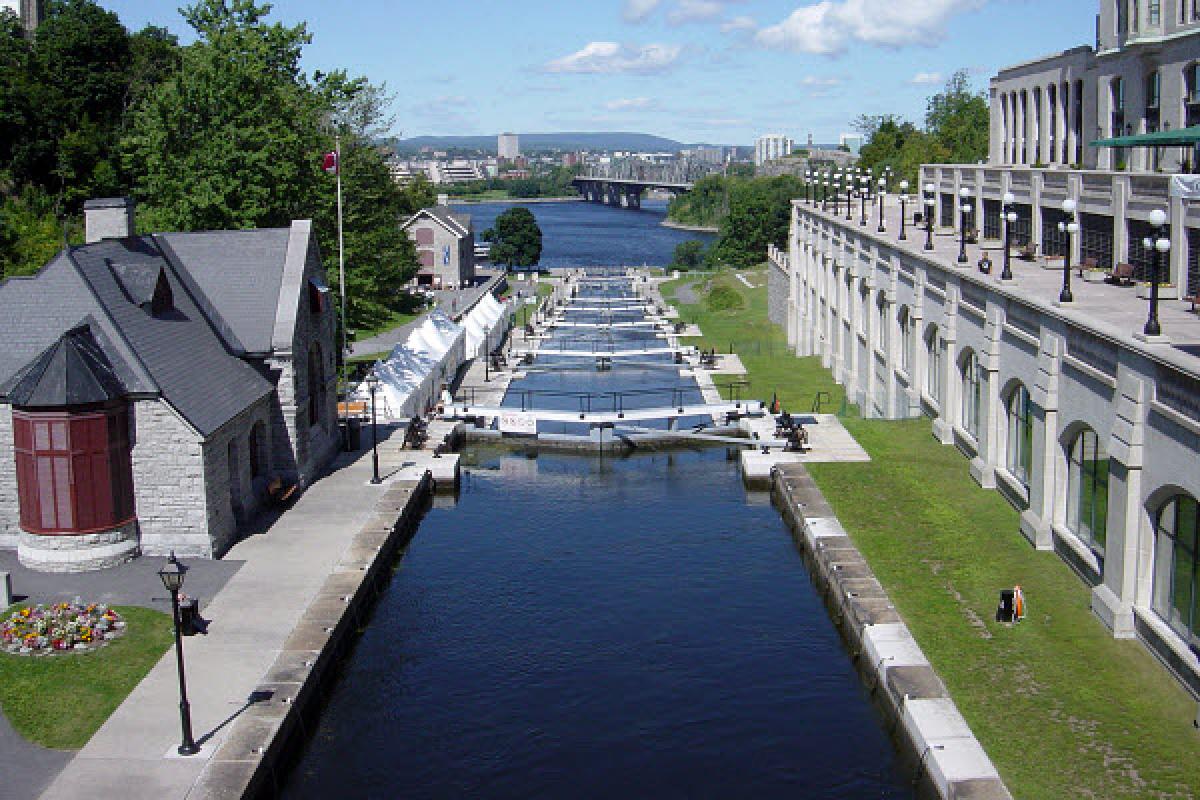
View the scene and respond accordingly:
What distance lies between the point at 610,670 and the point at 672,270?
123 m

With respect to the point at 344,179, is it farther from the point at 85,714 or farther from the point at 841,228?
the point at 85,714

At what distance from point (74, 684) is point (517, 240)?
127m

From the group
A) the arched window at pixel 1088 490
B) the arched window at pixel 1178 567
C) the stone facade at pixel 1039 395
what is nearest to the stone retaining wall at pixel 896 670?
the stone facade at pixel 1039 395

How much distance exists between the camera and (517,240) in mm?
148875

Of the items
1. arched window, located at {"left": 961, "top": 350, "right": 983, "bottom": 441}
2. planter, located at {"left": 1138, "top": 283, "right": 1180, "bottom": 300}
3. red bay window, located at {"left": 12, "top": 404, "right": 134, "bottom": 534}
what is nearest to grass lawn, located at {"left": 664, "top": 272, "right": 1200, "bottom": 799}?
arched window, located at {"left": 961, "top": 350, "right": 983, "bottom": 441}

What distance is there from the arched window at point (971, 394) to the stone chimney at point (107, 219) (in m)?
25.7

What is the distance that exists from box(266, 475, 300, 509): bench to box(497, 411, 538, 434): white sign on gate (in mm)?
14147

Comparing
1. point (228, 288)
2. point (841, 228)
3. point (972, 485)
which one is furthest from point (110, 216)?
point (841, 228)

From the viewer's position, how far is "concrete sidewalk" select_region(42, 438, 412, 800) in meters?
20.7

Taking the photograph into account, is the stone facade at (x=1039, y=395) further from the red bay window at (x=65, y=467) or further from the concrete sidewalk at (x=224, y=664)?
the red bay window at (x=65, y=467)

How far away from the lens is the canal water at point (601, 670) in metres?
22.6

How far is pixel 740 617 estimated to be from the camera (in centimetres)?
3041

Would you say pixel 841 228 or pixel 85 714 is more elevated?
pixel 841 228

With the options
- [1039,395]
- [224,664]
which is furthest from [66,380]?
[1039,395]
